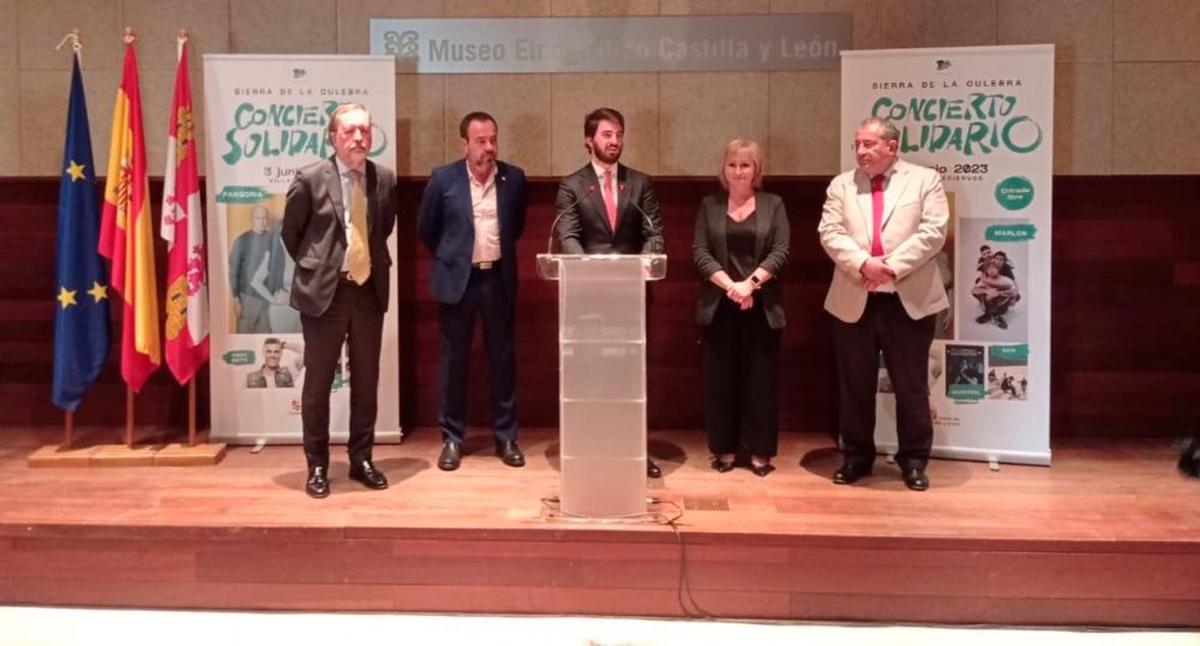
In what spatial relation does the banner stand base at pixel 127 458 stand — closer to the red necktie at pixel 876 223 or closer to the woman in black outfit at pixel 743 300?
the woman in black outfit at pixel 743 300

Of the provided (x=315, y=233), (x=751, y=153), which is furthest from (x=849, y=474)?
(x=315, y=233)

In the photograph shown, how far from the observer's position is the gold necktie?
407 centimetres

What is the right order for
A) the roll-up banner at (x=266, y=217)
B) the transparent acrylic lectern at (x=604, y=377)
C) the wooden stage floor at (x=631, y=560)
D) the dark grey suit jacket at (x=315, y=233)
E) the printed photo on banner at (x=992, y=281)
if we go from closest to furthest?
1. the wooden stage floor at (x=631, y=560)
2. the transparent acrylic lectern at (x=604, y=377)
3. the dark grey suit jacket at (x=315, y=233)
4. the printed photo on banner at (x=992, y=281)
5. the roll-up banner at (x=266, y=217)

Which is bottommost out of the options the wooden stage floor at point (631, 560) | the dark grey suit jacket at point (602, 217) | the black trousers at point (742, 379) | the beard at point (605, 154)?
the wooden stage floor at point (631, 560)

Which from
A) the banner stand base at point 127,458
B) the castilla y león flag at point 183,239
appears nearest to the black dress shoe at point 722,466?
the banner stand base at point 127,458

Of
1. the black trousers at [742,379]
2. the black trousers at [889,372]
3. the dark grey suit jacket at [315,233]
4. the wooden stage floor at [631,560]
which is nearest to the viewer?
the wooden stage floor at [631,560]

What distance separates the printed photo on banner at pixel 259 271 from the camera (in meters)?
4.86

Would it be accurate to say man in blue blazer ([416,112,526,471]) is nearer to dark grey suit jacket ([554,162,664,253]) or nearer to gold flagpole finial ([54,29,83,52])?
dark grey suit jacket ([554,162,664,253])

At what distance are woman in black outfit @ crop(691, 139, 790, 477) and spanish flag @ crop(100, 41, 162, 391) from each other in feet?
7.72

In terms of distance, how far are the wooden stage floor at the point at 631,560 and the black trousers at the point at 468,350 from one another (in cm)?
71

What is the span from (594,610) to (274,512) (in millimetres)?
1177

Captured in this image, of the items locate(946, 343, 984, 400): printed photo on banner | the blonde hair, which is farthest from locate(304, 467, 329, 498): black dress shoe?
locate(946, 343, 984, 400): printed photo on banner

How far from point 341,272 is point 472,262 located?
0.62m

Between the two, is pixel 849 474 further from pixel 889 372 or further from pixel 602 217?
pixel 602 217
